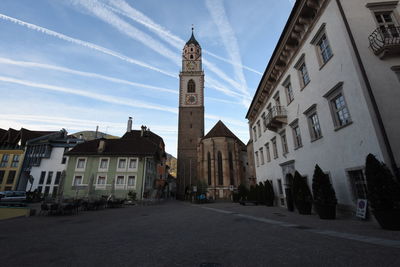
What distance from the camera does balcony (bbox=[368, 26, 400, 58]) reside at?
782cm

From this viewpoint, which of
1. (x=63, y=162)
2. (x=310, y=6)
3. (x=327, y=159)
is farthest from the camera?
(x=63, y=162)

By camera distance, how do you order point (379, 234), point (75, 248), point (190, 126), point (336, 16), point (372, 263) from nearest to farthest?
point (372, 263) → point (75, 248) → point (379, 234) → point (336, 16) → point (190, 126)

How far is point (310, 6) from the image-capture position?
10672 millimetres

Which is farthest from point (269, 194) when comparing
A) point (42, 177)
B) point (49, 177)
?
point (42, 177)

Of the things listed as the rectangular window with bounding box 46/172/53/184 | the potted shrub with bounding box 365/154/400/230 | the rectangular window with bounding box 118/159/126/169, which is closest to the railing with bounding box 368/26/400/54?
the potted shrub with bounding box 365/154/400/230

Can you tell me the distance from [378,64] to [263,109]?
11.9 meters

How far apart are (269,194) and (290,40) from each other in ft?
44.3

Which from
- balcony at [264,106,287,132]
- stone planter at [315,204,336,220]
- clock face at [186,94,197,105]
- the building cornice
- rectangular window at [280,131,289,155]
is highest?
clock face at [186,94,197,105]

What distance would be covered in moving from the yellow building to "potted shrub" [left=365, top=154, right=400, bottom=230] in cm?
4934

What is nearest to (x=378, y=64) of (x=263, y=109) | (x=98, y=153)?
(x=263, y=109)

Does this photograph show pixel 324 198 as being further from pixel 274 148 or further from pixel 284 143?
pixel 274 148

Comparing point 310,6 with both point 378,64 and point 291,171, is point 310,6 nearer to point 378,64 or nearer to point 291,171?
point 378,64

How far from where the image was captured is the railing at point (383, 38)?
788cm

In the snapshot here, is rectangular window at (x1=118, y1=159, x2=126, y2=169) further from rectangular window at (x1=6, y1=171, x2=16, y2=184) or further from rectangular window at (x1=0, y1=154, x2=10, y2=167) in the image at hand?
rectangular window at (x1=0, y1=154, x2=10, y2=167)
